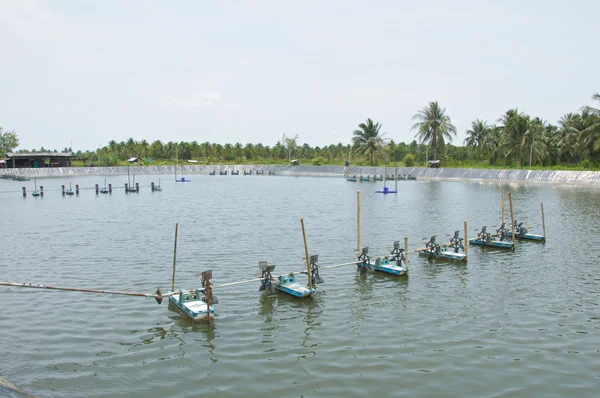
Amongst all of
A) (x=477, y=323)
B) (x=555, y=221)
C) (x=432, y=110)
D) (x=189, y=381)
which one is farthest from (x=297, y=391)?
(x=432, y=110)

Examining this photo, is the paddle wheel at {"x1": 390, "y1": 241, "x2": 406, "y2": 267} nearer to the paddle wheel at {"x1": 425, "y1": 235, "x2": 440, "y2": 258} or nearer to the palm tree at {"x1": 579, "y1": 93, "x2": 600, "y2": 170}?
the paddle wheel at {"x1": 425, "y1": 235, "x2": 440, "y2": 258}

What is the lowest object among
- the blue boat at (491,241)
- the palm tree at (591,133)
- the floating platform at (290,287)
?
the floating platform at (290,287)

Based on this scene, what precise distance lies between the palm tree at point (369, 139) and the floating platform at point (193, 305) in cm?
10471

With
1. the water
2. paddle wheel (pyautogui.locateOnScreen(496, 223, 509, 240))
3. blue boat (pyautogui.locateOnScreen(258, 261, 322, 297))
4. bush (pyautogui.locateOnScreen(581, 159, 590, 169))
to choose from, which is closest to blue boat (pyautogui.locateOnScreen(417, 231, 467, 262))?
the water

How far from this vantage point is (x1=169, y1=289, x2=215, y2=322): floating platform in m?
16.3

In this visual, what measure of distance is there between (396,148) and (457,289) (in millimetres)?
139667

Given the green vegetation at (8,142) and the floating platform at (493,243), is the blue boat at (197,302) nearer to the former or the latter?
the floating platform at (493,243)

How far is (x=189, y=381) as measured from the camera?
12547 millimetres

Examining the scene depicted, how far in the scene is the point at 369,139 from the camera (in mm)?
119500

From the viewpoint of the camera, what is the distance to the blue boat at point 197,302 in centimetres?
1631

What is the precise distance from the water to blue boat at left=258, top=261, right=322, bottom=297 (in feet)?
1.20

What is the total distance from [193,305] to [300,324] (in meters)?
3.88

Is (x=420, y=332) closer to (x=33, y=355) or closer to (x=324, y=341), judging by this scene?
(x=324, y=341)

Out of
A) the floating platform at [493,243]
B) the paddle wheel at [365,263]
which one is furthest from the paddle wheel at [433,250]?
the floating platform at [493,243]
